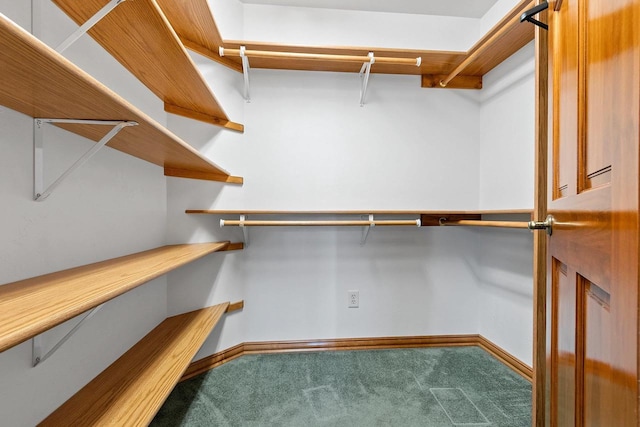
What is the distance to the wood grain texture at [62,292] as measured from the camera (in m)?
0.43

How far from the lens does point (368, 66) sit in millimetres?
1542

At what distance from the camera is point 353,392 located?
1.33 meters

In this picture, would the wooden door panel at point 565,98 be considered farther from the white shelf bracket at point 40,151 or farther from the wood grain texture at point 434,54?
the white shelf bracket at point 40,151

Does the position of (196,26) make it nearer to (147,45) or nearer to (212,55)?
(212,55)

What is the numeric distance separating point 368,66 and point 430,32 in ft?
2.05

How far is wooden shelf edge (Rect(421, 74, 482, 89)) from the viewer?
70.1 inches

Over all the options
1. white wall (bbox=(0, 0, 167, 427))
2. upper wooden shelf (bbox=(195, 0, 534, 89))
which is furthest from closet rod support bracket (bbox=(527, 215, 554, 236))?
white wall (bbox=(0, 0, 167, 427))

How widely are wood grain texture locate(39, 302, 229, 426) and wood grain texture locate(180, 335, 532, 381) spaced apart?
0.43 metres

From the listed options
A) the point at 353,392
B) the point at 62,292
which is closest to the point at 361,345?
the point at 353,392

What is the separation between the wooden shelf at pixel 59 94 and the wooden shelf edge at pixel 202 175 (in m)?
0.38

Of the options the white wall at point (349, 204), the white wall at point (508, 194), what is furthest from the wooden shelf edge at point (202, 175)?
the white wall at point (508, 194)

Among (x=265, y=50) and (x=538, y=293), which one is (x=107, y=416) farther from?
(x=265, y=50)

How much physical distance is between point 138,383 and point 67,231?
1.87 feet

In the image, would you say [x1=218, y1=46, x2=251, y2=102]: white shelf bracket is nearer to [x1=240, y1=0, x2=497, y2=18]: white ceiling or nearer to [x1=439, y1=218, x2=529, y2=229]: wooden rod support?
[x1=240, y1=0, x2=497, y2=18]: white ceiling
